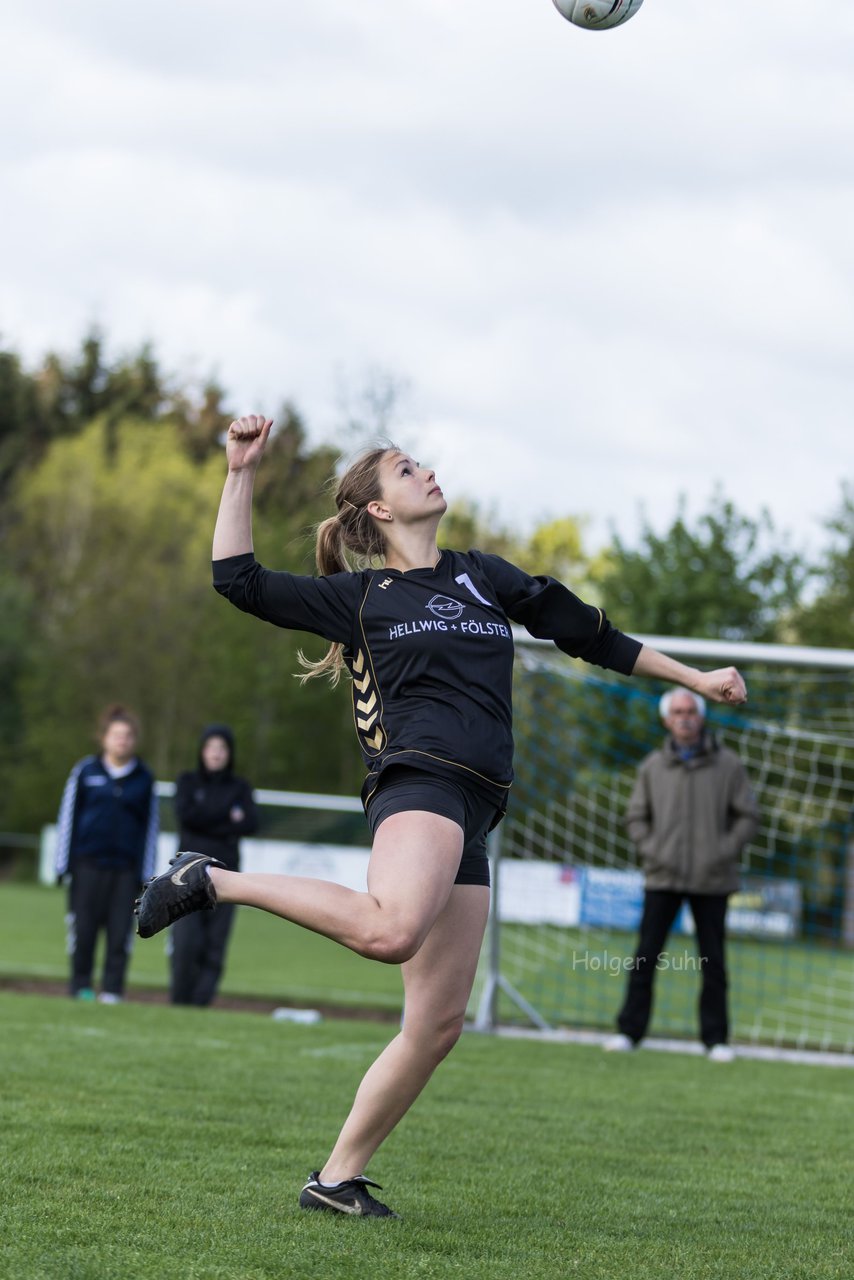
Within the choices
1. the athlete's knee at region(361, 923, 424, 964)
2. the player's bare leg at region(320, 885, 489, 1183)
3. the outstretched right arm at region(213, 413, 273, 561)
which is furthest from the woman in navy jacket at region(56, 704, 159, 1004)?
the athlete's knee at region(361, 923, 424, 964)

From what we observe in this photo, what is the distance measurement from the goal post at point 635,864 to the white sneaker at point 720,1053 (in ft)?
4.40

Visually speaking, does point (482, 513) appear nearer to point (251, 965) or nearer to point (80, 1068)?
A: point (251, 965)

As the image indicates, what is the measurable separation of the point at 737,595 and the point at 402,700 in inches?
1059

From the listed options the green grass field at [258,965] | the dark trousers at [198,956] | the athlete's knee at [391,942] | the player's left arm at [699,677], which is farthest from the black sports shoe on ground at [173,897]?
the green grass field at [258,965]

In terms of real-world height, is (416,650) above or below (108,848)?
above

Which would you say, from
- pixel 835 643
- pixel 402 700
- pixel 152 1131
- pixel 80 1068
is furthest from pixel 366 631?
pixel 835 643

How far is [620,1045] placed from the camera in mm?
9602

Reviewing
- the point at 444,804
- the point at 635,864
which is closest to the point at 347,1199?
the point at 444,804

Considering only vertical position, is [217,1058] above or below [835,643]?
below

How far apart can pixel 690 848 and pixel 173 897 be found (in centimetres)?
636

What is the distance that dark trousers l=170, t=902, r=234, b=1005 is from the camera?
35.6ft

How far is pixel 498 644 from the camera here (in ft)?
13.5

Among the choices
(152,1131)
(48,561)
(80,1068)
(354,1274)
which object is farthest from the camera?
(48,561)

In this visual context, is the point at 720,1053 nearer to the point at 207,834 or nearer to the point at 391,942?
the point at 207,834
